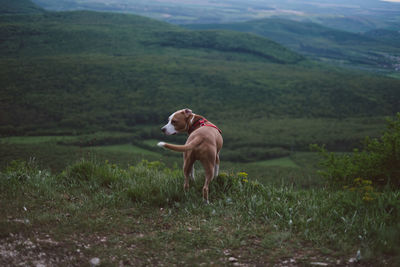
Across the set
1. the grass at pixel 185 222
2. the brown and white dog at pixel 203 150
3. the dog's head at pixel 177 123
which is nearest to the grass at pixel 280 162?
the dog's head at pixel 177 123

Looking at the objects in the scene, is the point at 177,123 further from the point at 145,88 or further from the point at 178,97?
the point at 145,88

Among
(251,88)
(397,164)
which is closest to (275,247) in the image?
(397,164)

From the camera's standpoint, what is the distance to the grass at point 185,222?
13.4ft

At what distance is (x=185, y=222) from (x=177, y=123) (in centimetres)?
199

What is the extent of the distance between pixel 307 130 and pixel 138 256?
366 ft

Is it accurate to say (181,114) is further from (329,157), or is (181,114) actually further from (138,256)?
(329,157)

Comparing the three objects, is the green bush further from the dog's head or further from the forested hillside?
the forested hillside

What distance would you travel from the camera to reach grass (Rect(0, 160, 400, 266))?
13.4ft

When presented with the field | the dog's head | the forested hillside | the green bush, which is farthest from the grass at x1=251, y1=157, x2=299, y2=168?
the dog's head

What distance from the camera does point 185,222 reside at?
5.05 meters

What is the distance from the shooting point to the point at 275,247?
170 inches

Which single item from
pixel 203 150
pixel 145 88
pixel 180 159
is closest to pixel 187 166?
pixel 203 150

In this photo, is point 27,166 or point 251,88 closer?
point 27,166

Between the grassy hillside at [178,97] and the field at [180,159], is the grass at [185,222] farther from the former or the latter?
the grassy hillside at [178,97]
